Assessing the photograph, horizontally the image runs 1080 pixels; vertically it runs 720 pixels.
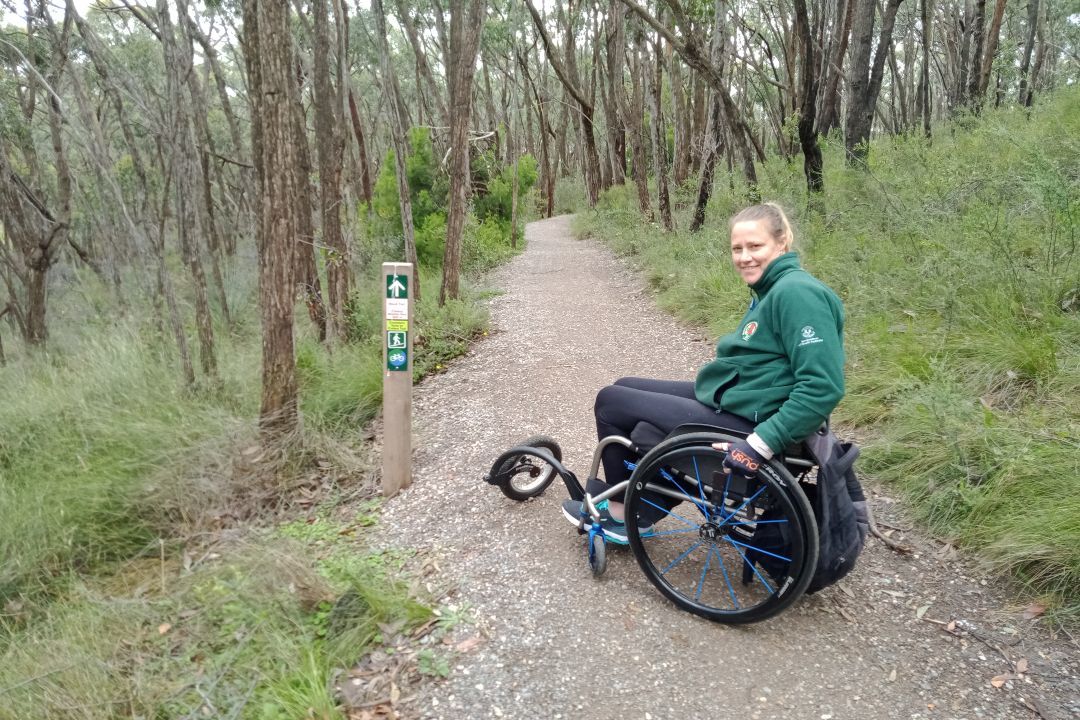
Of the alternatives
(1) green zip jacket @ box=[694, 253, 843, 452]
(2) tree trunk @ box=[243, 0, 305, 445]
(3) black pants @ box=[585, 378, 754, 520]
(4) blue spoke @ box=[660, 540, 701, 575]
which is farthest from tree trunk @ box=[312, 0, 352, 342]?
(1) green zip jacket @ box=[694, 253, 843, 452]

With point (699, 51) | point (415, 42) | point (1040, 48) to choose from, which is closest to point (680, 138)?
point (415, 42)

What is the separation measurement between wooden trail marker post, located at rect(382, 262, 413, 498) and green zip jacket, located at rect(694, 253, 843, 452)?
203 centimetres

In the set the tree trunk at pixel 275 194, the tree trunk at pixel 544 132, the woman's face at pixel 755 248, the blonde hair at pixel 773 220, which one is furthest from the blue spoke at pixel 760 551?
the tree trunk at pixel 544 132

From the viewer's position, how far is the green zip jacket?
89.7 inches

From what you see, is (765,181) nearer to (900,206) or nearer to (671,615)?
(900,206)

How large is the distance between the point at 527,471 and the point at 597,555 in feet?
3.04

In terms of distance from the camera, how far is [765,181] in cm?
1051

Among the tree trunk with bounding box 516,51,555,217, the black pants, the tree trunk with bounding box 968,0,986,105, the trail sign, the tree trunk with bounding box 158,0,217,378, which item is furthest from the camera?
the tree trunk with bounding box 516,51,555,217

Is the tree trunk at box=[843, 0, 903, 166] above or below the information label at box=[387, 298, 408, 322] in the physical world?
above

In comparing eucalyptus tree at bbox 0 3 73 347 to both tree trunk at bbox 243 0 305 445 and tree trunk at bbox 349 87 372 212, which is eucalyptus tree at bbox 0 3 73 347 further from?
tree trunk at bbox 243 0 305 445

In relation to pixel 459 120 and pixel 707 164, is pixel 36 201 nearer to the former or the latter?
pixel 459 120

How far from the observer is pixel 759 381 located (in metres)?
2.52

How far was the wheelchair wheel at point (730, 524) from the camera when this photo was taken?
2377 millimetres

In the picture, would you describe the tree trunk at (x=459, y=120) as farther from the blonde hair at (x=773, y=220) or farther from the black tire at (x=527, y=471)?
the blonde hair at (x=773, y=220)
